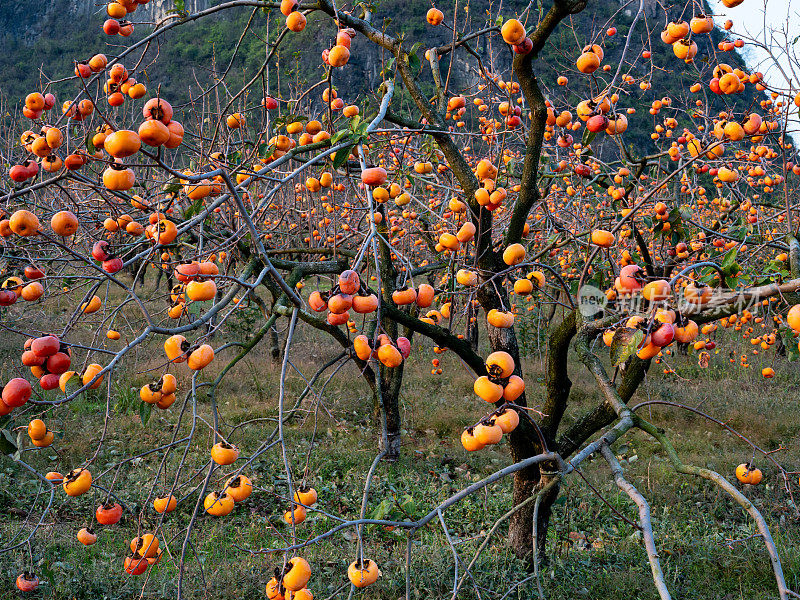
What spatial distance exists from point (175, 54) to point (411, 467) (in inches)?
1225

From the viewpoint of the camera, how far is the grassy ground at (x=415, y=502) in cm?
274

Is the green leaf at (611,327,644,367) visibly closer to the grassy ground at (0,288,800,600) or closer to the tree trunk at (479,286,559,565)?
the grassy ground at (0,288,800,600)

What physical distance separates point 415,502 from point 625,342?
88.1 inches

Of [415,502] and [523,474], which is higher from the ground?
[523,474]

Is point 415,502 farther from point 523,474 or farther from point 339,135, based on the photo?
point 339,135

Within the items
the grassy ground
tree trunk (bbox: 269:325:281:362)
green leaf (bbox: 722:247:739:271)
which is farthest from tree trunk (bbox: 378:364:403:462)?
green leaf (bbox: 722:247:739:271)

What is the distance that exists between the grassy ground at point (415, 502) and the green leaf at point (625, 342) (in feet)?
1.54

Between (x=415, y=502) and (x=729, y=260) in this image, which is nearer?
(x=729, y=260)

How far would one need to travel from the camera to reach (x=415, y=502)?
3.19 meters

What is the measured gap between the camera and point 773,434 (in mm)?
5398

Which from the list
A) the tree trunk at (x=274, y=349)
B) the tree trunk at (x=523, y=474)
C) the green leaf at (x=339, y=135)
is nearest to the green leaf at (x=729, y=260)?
the tree trunk at (x=523, y=474)

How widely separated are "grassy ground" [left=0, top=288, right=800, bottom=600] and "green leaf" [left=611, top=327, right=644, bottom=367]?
0.47 m

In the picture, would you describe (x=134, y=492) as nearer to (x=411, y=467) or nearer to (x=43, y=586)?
(x=43, y=586)

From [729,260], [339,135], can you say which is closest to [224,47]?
[339,135]
